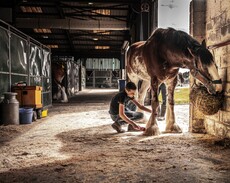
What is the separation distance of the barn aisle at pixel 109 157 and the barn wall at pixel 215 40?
0.27m

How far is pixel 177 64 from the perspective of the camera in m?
4.57

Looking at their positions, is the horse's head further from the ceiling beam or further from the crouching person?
the ceiling beam

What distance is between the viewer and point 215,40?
432 cm

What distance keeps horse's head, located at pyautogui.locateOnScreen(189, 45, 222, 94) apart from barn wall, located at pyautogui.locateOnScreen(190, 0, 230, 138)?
245mm

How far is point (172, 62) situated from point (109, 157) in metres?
2.34

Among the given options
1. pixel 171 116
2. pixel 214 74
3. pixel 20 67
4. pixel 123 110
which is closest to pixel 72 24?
pixel 20 67

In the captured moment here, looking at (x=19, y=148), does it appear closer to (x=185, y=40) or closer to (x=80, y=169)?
(x=80, y=169)

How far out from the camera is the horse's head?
12.3ft

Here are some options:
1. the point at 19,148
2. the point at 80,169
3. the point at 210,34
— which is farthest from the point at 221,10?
the point at 19,148

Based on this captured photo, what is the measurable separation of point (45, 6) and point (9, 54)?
34.5 feet

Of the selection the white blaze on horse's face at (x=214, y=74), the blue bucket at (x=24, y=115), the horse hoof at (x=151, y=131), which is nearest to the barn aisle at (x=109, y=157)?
the horse hoof at (x=151, y=131)

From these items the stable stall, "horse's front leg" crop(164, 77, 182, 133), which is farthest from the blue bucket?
"horse's front leg" crop(164, 77, 182, 133)

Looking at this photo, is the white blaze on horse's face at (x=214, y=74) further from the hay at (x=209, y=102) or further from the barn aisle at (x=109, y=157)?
the barn aisle at (x=109, y=157)

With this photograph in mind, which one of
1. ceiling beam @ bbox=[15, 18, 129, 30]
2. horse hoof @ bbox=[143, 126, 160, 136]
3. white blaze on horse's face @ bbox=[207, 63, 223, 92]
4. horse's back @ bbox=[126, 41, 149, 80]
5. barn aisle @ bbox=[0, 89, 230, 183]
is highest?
ceiling beam @ bbox=[15, 18, 129, 30]
